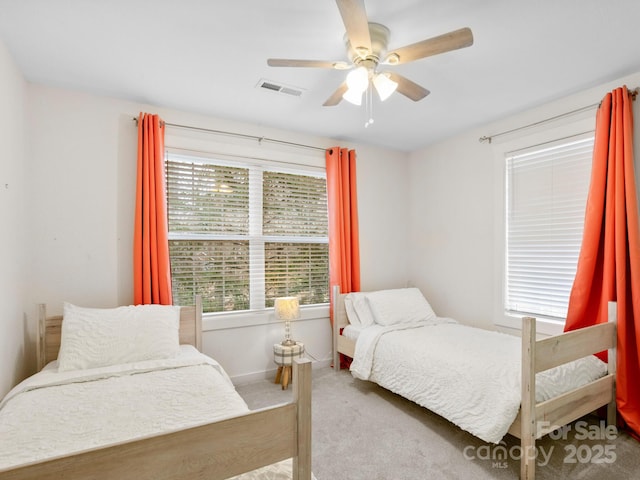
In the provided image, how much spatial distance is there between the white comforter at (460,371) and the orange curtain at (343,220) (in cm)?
65

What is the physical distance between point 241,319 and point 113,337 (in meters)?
1.12

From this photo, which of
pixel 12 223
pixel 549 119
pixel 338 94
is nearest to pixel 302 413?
pixel 338 94

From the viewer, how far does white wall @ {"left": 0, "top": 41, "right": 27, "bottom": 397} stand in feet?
6.27

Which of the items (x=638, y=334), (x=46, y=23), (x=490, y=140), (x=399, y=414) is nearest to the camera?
(x=46, y=23)

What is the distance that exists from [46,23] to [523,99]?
3.16 metres

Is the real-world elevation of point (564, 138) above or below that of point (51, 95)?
below

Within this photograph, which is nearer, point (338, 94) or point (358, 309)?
point (338, 94)

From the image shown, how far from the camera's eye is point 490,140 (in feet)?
10.5

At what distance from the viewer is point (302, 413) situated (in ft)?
3.23

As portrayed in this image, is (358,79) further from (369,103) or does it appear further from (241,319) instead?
(241,319)

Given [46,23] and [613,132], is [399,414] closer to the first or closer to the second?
→ [613,132]

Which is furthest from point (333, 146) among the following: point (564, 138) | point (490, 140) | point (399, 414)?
point (399, 414)

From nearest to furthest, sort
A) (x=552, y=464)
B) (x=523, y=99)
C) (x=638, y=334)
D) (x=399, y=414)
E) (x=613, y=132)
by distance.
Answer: (x=552, y=464)
(x=638, y=334)
(x=613, y=132)
(x=399, y=414)
(x=523, y=99)

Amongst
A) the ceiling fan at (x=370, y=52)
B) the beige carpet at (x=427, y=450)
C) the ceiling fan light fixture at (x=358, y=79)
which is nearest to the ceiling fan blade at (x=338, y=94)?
the ceiling fan at (x=370, y=52)
